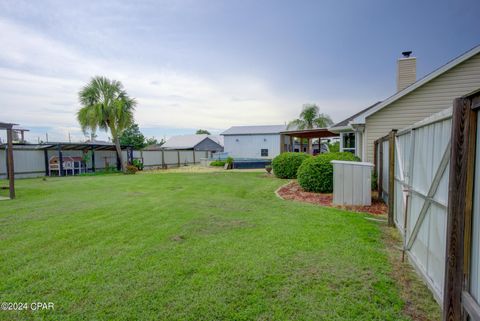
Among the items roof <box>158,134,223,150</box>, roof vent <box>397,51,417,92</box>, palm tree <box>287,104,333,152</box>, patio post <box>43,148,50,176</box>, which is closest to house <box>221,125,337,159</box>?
palm tree <box>287,104,333,152</box>

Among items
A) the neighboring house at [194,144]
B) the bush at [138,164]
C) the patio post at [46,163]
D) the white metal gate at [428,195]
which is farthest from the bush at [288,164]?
the neighboring house at [194,144]

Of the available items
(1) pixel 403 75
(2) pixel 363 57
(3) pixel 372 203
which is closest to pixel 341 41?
(2) pixel 363 57

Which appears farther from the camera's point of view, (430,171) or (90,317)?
(430,171)

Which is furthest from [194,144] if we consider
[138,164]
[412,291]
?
[412,291]

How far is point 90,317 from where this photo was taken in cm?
233

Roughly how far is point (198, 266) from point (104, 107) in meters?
18.9

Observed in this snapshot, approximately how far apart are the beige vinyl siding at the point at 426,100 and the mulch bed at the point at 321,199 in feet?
10.0

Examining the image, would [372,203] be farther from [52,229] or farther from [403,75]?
[52,229]

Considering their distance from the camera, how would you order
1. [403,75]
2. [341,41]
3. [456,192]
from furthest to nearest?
[341,41] < [403,75] < [456,192]

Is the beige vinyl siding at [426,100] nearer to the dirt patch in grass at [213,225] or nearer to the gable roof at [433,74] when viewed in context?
the gable roof at [433,74]

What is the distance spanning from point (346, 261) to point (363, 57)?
41.9 ft

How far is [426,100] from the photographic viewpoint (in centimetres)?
890

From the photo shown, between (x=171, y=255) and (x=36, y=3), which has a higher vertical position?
(x=36, y=3)

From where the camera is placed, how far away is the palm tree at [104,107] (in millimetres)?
18672
